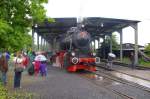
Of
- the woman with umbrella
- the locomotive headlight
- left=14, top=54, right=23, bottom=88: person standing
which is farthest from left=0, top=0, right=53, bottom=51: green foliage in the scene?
the locomotive headlight

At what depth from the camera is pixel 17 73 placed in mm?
20547

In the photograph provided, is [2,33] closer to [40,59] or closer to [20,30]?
[20,30]

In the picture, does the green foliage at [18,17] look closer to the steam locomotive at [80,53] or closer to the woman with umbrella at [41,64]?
the woman with umbrella at [41,64]

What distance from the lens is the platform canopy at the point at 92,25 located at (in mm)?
40750

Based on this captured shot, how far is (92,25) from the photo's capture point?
1778 inches

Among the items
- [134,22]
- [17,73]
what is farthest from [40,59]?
[134,22]

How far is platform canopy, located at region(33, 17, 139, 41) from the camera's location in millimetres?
40750

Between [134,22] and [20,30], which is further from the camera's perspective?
[134,22]

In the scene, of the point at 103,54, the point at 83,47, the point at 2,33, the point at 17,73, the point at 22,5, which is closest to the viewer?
the point at 2,33

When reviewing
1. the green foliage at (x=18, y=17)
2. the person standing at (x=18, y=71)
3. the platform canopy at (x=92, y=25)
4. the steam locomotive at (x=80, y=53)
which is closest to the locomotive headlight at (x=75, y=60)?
the steam locomotive at (x=80, y=53)

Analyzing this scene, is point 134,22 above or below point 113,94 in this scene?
above

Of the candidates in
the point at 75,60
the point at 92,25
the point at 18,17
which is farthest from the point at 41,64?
the point at 92,25

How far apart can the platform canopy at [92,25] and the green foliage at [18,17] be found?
16.4 metres

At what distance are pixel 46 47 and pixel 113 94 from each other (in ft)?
197
